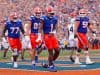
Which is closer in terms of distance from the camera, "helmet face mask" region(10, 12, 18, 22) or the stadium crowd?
"helmet face mask" region(10, 12, 18, 22)

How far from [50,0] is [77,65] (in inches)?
881

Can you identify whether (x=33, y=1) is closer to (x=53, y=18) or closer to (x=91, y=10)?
(x=91, y=10)

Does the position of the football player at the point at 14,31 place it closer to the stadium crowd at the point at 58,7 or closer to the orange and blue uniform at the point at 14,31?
the orange and blue uniform at the point at 14,31

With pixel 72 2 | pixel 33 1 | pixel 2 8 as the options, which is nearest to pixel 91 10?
pixel 72 2

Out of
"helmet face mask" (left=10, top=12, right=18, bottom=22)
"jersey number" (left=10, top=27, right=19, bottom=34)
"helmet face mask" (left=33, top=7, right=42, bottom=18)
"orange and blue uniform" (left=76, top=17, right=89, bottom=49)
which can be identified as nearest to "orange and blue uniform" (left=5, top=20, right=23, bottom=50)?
"jersey number" (left=10, top=27, right=19, bottom=34)

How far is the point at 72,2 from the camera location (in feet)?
124

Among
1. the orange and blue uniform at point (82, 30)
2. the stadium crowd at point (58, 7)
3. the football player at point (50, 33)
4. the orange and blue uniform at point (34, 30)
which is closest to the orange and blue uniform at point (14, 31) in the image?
the orange and blue uniform at point (34, 30)

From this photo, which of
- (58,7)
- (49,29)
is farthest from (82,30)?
(58,7)

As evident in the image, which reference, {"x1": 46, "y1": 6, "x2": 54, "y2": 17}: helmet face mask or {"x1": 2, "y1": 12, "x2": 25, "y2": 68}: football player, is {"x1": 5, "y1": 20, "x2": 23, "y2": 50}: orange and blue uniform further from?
{"x1": 46, "y1": 6, "x2": 54, "y2": 17}: helmet face mask

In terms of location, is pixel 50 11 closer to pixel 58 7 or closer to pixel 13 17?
pixel 13 17

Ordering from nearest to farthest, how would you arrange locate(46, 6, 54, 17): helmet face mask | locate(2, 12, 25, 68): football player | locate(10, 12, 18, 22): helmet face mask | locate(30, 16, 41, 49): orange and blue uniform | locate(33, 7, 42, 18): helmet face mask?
locate(46, 6, 54, 17): helmet face mask, locate(33, 7, 42, 18): helmet face mask, locate(30, 16, 41, 49): orange and blue uniform, locate(10, 12, 18, 22): helmet face mask, locate(2, 12, 25, 68): football player

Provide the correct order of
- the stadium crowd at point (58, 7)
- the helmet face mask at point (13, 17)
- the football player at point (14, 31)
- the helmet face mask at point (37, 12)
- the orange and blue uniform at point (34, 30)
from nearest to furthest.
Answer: the helmet face mask at point (37, 12), the orange and blue uniform at point (34, 30), the helmet face mask at point (13, 17), the football player at point (14, 31), the stadium crowd at point (58, 7)

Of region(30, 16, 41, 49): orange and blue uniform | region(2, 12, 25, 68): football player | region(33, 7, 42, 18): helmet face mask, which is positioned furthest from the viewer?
region(2, 12, 25, 68): football player

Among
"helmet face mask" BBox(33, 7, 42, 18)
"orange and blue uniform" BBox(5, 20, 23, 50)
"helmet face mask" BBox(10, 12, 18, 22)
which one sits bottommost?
"orange and blue uniform" BBox(5, 20, 23, 50)
